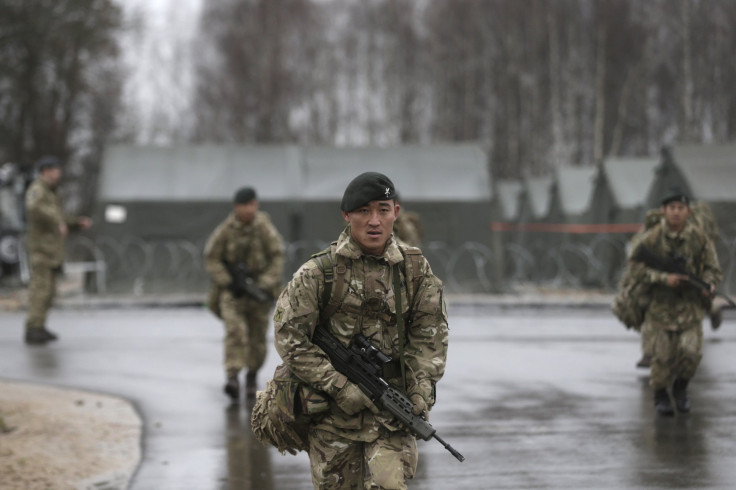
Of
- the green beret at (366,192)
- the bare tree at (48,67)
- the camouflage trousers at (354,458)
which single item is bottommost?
the camouflage trousers at (354,458)

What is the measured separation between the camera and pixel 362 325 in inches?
182

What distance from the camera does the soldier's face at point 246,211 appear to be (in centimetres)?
945

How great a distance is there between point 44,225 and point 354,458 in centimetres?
1009

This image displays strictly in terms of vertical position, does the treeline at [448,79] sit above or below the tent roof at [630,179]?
above

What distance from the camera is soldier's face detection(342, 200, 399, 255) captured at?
4.55m

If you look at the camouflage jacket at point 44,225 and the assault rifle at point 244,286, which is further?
the camouflage jacket at point 44,225

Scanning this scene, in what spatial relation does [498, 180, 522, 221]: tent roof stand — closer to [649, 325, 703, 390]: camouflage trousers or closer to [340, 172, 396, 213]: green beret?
[649, 325, 703, 390]: camouflage trousers

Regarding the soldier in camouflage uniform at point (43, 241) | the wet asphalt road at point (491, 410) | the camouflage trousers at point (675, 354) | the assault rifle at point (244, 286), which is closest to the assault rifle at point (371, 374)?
the wet asphalt road at point (491, 410)

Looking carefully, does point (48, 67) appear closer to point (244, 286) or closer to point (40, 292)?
point (40, 292)

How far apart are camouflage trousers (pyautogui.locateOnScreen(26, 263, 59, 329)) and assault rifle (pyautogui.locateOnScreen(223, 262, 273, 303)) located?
5193 mm

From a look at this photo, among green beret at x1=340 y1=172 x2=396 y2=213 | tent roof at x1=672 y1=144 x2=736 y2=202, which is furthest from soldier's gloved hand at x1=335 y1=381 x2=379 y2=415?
tent roof at x1=672 y1=144 x2=736 y2=202

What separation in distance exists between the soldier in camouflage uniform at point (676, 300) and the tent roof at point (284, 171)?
13206 mm

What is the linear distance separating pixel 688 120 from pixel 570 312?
18.5m

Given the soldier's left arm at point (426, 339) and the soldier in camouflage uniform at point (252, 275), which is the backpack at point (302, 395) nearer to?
the soldier's left arm at point (426, 339)
